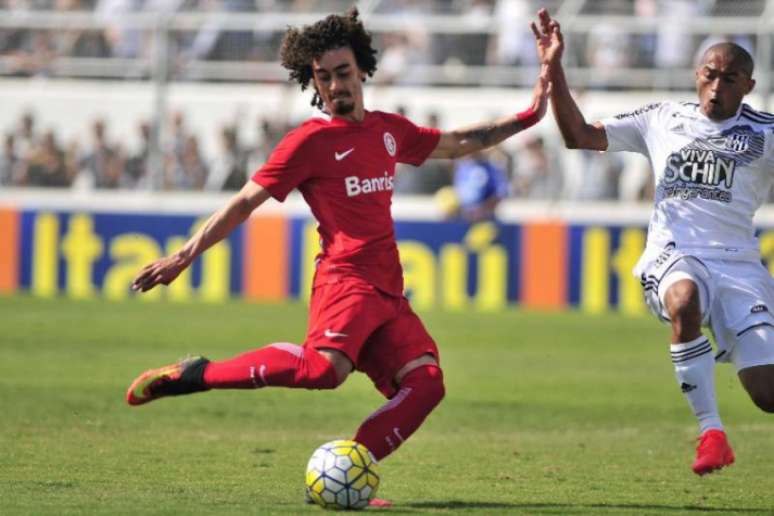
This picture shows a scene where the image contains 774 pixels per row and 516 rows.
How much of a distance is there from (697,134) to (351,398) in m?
6.28

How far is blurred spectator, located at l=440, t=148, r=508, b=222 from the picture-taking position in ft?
75.3

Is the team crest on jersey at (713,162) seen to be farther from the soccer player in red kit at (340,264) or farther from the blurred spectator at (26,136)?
the blurred spectator at (26,136)

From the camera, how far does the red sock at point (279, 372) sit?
7793 mm

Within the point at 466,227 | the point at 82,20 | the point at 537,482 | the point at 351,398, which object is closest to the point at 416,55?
the point at 466,227

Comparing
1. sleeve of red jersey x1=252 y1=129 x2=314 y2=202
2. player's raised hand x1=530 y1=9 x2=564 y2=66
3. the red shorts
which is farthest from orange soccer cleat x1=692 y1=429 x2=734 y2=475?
sleeve of red jersey x1=252 y1=129 x2=314 y2=202

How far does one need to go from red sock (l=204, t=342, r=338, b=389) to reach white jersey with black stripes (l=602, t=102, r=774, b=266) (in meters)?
2.06

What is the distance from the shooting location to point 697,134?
28.1 ft

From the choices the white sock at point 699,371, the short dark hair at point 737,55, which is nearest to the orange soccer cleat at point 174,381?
the white sock at point 699,371

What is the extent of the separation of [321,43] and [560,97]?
145 centimetres

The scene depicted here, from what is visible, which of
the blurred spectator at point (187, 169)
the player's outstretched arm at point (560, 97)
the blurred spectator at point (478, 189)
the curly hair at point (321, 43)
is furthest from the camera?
the blurred spectator at point (187, 169)

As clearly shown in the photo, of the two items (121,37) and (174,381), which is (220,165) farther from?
(174,381)

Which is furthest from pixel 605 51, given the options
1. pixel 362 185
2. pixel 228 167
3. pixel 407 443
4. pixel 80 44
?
pixel 362 185

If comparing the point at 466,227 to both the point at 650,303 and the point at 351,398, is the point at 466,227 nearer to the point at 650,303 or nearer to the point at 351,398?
the point at 351,398

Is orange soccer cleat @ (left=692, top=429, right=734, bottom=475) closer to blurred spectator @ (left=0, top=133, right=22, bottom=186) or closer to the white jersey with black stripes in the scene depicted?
the white jersey with black stripes
